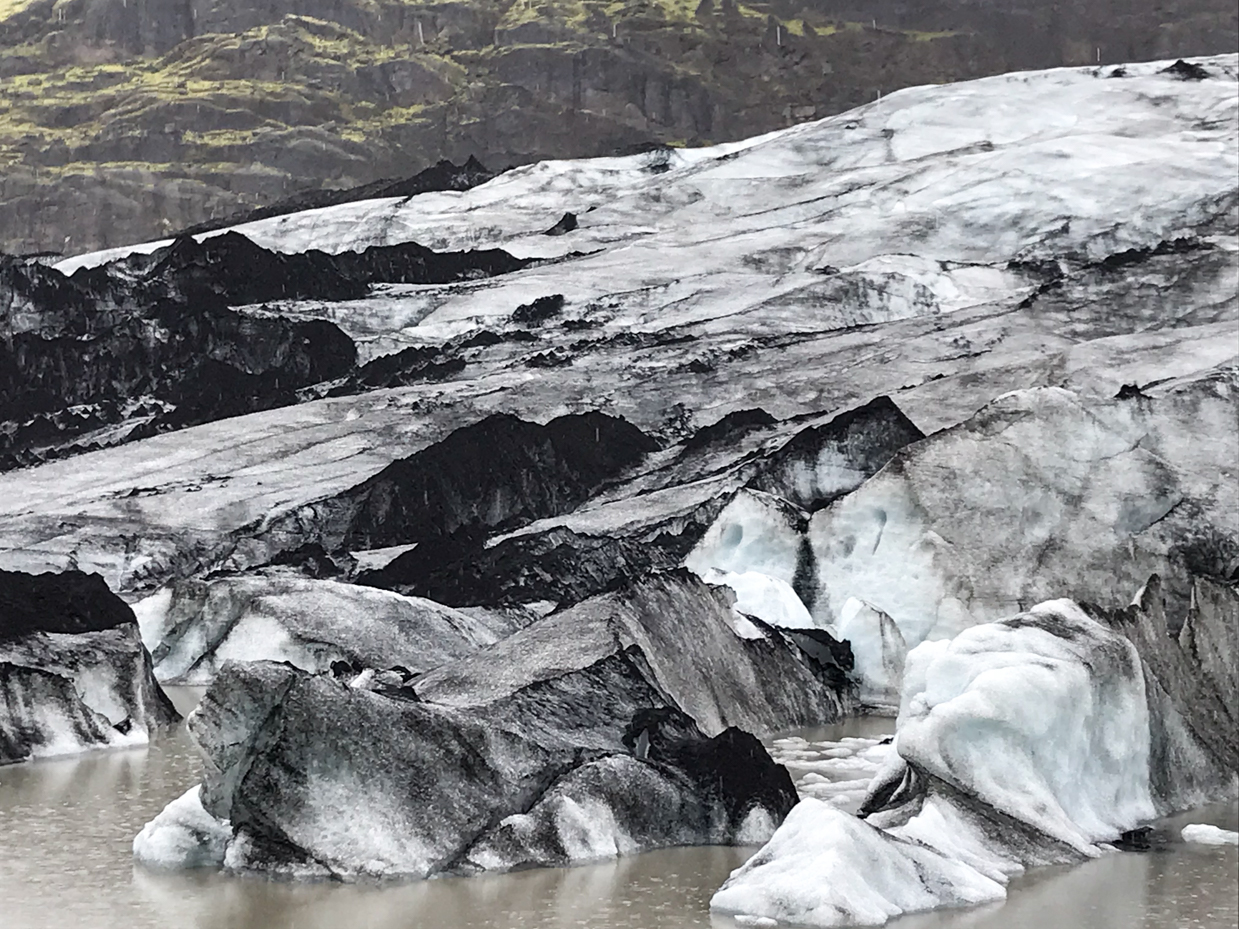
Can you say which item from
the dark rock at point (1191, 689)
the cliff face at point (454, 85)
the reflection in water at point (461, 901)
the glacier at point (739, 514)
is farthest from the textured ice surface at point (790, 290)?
the cliff face at point (454, 85)

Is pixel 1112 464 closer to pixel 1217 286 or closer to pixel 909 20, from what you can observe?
pixel 1217 286

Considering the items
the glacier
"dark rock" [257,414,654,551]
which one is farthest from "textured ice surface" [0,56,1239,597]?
"dark rock" [257,414,654,551]

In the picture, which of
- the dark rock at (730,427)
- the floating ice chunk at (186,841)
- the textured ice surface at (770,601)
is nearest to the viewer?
the floating ice chunk at (186,841)

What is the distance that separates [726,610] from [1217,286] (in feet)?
63.3

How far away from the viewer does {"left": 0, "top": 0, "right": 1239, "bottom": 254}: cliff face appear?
6050cm

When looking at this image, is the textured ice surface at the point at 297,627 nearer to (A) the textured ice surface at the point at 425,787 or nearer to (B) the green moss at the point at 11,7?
(A) the textured ice surface at the point at 425,787

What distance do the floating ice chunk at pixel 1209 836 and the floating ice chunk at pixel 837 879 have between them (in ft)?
7.20

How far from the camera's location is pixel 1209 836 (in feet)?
38.1

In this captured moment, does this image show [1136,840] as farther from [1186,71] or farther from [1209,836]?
[1186,71]

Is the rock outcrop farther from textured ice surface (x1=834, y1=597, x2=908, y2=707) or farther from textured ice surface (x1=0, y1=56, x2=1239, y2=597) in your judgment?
textured ice surface (x1=0, y1=56, x2=1239, y2=597)

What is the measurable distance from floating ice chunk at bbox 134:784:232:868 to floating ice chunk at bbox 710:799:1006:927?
291cm

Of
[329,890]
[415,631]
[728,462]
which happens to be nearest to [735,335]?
[728,462]

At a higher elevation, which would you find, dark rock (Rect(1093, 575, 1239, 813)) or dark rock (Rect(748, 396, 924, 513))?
dark rock (Rect(1093, 575, 1239, 813))

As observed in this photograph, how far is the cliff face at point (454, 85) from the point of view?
60500mm
